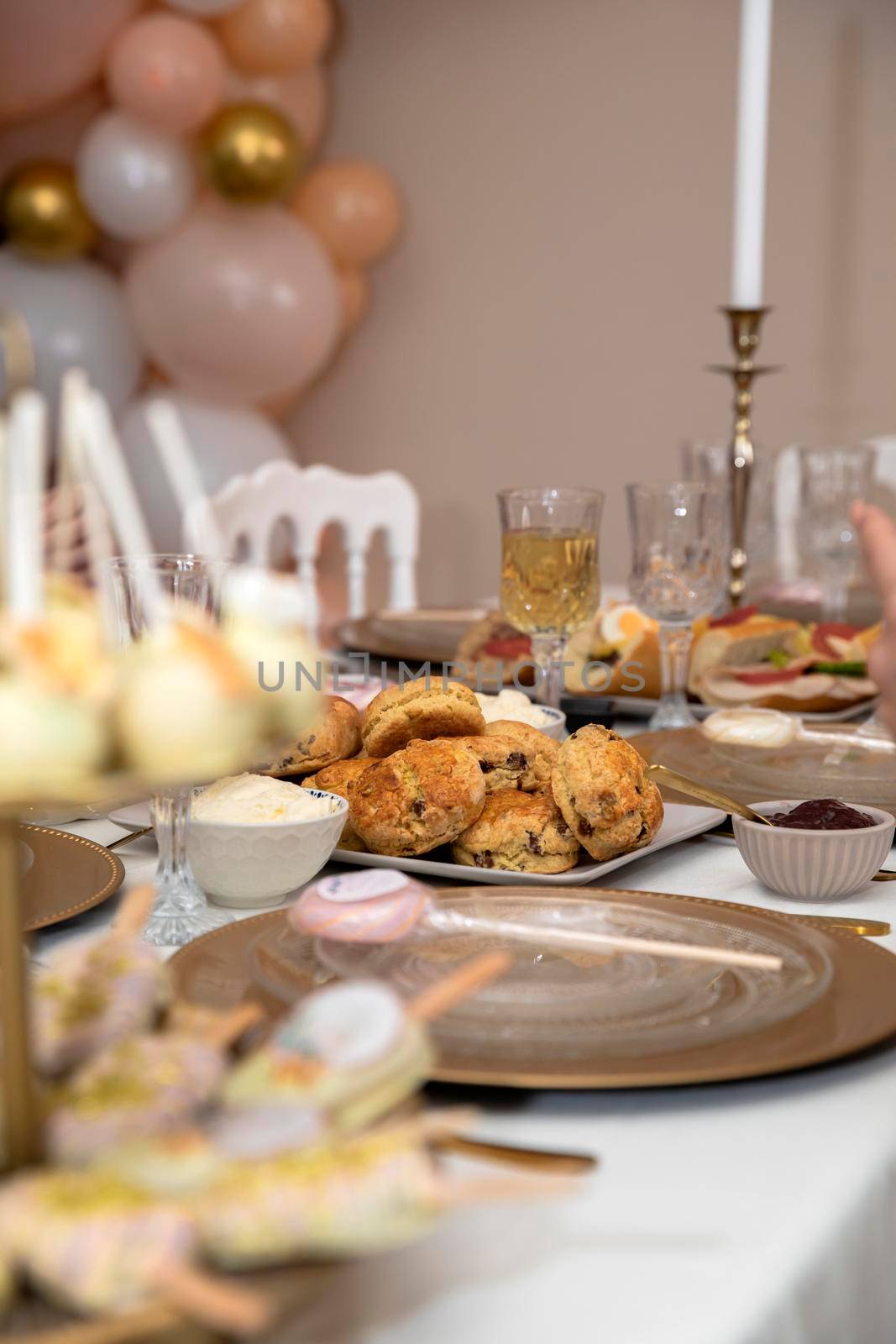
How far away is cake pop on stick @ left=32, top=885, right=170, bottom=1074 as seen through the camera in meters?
0.48

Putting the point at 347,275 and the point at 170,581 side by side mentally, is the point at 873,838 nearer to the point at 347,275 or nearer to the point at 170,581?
the point at 170,581

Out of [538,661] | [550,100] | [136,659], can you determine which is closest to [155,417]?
[136,659]

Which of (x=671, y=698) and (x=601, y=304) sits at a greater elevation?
(x=601, y=304)

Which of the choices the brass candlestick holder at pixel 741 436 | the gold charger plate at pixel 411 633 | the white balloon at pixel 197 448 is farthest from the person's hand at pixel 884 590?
the white balloon at pixel 197 448

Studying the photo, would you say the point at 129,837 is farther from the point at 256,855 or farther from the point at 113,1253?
the point at 113,1253

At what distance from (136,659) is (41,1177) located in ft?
0.49

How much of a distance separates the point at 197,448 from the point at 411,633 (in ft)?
7.80

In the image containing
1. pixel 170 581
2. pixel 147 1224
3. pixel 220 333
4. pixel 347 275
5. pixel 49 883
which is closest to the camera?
pixel 147 1224

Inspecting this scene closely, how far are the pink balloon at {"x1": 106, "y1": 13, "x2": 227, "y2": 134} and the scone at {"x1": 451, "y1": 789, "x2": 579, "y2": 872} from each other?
3384mm

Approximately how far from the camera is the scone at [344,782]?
1.01m

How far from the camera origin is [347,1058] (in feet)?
1.47

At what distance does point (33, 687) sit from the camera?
0.39m

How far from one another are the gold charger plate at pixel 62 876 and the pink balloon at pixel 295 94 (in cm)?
349

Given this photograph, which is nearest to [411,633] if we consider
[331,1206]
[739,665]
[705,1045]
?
[739,665]
